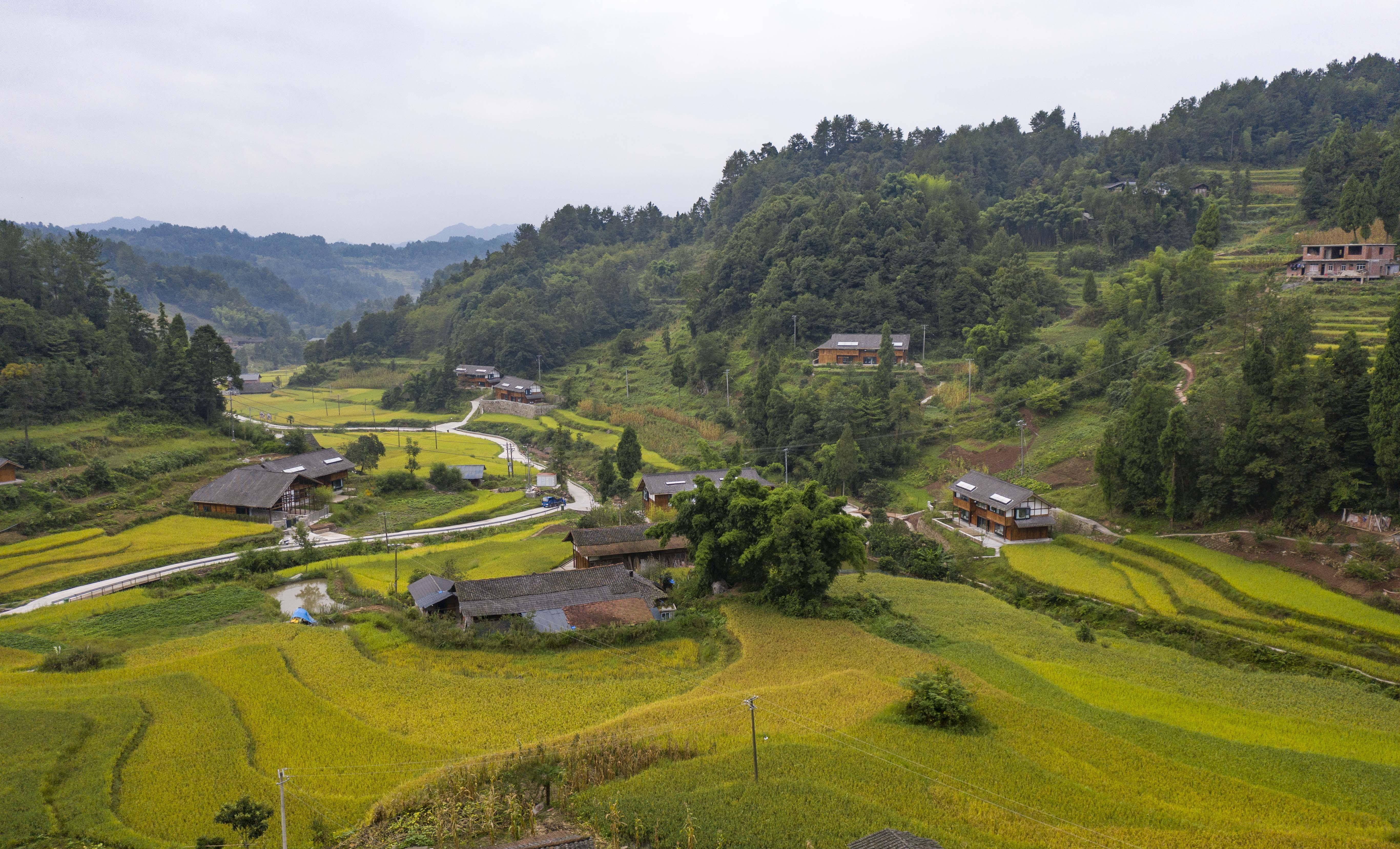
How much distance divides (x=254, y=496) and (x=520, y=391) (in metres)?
35.8

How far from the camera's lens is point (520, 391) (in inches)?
2928

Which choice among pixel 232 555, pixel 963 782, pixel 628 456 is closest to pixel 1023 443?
pixel 628 456

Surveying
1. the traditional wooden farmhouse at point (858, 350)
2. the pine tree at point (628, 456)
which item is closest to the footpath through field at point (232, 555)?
the pine tree at point (628, 456)

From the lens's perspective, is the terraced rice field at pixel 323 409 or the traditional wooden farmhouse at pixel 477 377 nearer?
the terraced rice field at pixel 323 409

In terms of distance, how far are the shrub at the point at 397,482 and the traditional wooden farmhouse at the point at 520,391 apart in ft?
85.1

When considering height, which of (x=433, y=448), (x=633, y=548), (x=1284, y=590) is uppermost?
(x=433, y=448)

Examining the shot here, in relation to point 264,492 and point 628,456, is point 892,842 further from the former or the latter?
point 264,492

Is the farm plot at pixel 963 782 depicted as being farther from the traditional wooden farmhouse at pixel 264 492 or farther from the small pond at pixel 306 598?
the traditional wooden farmhouse at pixel 264 492

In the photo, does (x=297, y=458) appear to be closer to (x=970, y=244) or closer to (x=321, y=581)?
(x=321, y=581)

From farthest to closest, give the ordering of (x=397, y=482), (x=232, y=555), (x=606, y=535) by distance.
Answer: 1. (x=397, y=482)
2. (x=232, y=555)
3. (x=606, y=535)

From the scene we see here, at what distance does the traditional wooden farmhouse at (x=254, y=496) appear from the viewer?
130 feet

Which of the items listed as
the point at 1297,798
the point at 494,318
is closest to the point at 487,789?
the point at 1297,798

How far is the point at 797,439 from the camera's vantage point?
155 ft

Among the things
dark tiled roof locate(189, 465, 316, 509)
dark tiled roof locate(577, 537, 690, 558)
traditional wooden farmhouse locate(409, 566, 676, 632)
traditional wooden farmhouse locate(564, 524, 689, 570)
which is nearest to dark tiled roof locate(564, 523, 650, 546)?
traditional wooden farmhouse locate(564, 524, 689, 570)
